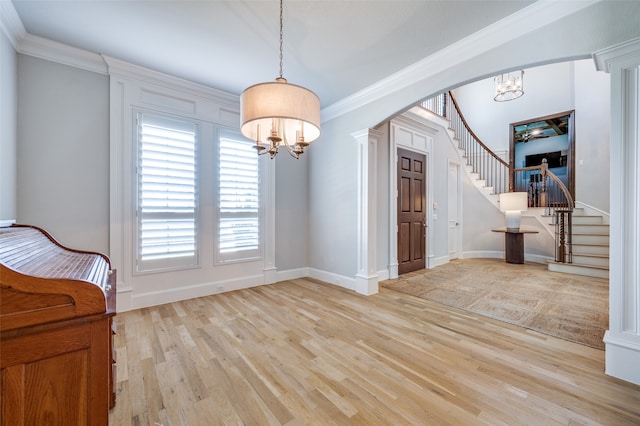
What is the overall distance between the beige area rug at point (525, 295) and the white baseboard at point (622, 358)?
1.57 ft

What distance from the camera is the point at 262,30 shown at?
2449 millimetres

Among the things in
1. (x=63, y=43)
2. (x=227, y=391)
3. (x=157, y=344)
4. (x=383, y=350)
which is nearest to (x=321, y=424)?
(x=227, y=391)

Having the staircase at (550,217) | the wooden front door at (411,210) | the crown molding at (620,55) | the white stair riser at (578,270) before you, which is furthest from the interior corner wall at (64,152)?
the white stair riser at (578,270)

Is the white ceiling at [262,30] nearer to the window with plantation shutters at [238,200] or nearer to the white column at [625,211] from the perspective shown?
the white column at [625,211]

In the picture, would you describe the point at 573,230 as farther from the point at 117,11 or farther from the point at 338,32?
the point at 117,11

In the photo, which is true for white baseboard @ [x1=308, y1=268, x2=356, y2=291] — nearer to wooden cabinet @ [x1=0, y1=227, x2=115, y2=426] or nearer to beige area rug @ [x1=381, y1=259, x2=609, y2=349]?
beige area rug @ [x1=381, y1=259, x2=609, y2=349]

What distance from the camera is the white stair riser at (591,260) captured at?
460 cm

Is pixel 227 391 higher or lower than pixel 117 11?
lower

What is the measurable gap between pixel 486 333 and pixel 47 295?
316cm

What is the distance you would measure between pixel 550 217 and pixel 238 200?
6.92 meters

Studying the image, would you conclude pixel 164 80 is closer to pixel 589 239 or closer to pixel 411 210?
pixel 411 210

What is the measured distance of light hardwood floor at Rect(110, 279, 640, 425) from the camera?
4.92ft

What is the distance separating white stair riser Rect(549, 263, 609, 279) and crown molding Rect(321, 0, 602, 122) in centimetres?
466

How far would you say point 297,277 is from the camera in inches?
179
